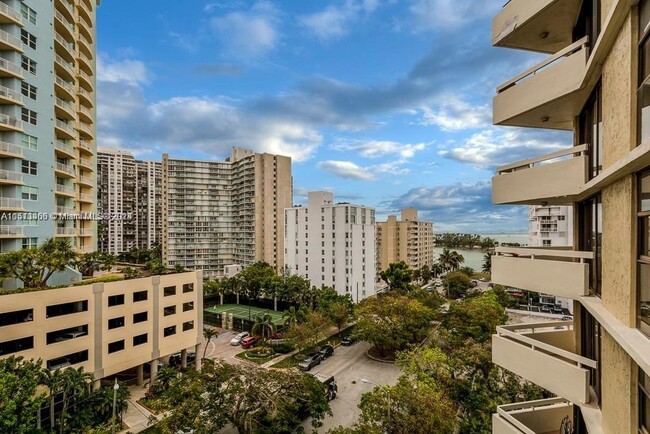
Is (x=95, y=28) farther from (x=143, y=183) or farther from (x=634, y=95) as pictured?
(x=143, y=183)

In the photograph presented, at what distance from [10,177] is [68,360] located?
463 inches

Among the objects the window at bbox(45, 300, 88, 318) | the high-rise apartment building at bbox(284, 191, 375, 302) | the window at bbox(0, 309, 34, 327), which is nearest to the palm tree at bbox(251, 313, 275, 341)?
the window at bbox(45, 300, 88, 318)

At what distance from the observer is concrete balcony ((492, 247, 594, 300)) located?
5.45 m

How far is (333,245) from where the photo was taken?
47094mm

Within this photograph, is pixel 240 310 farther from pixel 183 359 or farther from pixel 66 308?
pixel 66 308

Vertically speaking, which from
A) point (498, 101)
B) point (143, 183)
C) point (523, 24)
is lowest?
point (498, 101)

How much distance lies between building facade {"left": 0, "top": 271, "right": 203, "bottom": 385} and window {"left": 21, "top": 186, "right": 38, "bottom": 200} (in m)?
7.77

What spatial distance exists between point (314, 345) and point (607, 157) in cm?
2759

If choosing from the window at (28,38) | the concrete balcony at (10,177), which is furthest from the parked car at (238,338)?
the window at (28,38)

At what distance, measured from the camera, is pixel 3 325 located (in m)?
15.7

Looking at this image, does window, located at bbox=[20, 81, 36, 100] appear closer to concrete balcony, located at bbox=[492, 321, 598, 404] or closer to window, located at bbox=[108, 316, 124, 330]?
window, located at bbox=[108, 316, 124, 330]

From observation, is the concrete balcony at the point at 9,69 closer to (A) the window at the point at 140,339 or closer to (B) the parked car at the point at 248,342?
(A) the window at the point at 140,339

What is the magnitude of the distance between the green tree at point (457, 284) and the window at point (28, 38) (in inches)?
2182

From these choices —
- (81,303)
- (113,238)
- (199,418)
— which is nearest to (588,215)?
(199,418)
